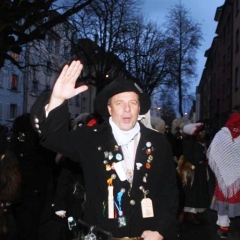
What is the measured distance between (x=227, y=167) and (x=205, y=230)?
4.52ft

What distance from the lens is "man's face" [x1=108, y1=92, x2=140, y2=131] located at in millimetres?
3027

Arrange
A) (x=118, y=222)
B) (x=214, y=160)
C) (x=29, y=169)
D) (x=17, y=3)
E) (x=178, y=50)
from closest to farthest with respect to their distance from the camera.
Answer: (x=118, y=222) → (x=29, y=169) → (x=214, y=160) → (x=17, y=3) → (x=178, y=50)

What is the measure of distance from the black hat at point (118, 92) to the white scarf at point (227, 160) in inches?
160

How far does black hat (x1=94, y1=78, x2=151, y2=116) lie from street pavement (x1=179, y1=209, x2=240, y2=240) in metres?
4.54

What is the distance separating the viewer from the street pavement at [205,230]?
738 centimetres

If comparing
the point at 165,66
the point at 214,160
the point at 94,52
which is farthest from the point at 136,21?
the point at 214,160

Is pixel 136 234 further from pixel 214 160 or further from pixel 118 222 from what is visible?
pixel 214 160

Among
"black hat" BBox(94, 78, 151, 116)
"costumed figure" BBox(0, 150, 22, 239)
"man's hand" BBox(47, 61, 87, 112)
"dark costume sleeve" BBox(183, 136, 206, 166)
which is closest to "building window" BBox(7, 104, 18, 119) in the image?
"dark costume sleeve" BBox(183, 136, 206, 166)

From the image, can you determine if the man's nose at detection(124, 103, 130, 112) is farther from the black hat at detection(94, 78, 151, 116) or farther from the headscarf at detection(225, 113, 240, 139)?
the headscarf at detection(225, 113, 240, 139)

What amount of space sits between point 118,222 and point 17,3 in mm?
8850

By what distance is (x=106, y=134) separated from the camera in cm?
307

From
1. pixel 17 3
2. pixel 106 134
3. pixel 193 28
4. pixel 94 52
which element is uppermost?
pixel 193 28

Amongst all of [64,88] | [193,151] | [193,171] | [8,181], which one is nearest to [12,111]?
[193,171]

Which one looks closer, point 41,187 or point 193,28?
point 41,187
